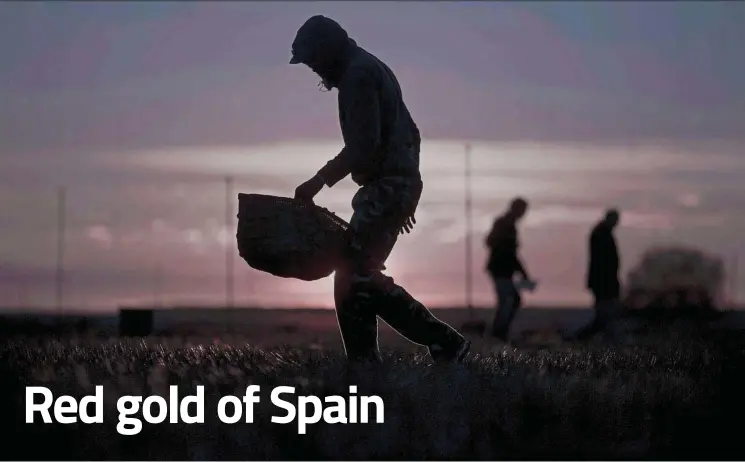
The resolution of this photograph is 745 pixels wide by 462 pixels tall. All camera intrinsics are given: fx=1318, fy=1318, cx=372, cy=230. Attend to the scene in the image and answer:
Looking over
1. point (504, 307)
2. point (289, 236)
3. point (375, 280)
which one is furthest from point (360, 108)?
point (504, 307)

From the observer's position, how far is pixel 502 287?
54.4 feet

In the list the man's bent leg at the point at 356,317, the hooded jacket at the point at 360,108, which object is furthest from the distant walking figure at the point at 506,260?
the hooded jacket at the point at 360,108

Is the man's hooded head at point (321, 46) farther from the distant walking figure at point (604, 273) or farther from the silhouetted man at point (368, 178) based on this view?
the distant walking figure at point (604, 273)

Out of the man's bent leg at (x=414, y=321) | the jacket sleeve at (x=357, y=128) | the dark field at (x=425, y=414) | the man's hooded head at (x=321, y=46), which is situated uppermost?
the man's hooded head at (x=321, y=46)

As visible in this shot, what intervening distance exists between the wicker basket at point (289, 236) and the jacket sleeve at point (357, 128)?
0.29 metres

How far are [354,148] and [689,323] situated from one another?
836 centimetres

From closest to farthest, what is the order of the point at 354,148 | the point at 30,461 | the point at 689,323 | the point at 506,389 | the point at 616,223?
1. the point at 30,461
2. the point at 506,389
3. the point at 354,148
4. the point at 689,323
5. the point at 616,223

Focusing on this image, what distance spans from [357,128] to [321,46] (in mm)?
656

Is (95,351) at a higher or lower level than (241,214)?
lower

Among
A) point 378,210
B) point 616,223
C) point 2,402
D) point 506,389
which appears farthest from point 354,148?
point 616,223

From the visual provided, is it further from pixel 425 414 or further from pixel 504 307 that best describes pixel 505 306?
pixel 425 414

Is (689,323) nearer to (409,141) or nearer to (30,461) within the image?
(409,141)

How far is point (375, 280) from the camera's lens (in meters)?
8.94

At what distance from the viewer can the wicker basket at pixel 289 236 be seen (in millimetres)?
8820
